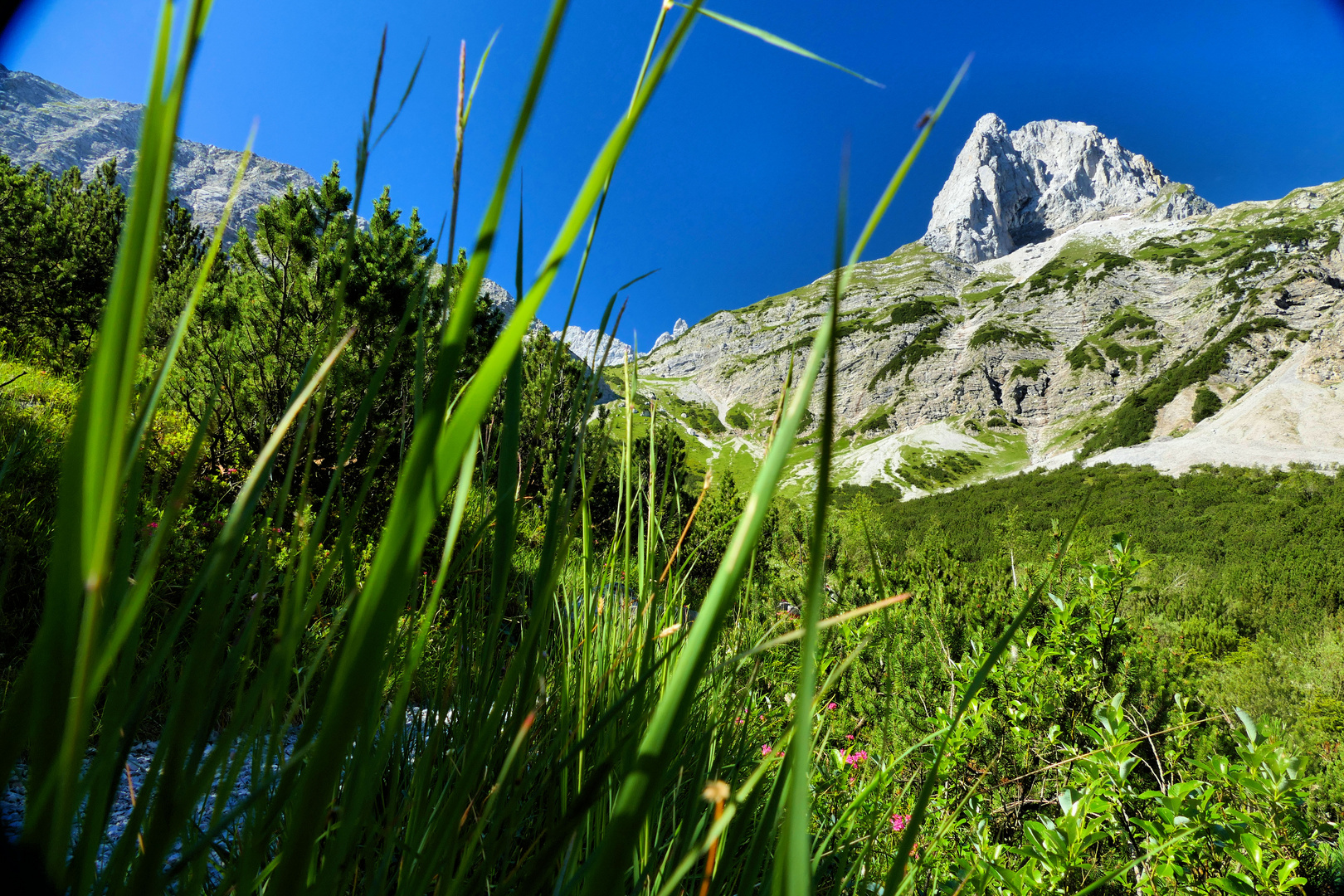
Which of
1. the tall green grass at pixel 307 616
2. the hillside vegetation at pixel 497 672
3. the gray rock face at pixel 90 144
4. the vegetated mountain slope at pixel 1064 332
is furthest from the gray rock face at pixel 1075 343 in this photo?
the gray rock face at pixel 90 144

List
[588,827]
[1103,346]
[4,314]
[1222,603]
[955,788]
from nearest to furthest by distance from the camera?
[588,827], [955,788], [4,314], [1222,603], [1103,346]

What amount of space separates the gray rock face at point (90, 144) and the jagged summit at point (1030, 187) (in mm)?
76483

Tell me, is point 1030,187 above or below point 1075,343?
above

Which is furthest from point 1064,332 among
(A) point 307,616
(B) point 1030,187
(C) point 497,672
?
(A) point 307,616

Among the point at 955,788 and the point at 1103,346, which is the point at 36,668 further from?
the point at 1103,346

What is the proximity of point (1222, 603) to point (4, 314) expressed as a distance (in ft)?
55.6

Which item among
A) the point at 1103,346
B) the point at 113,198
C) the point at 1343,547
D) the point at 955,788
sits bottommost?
the point at 955,788

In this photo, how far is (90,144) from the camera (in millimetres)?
50750

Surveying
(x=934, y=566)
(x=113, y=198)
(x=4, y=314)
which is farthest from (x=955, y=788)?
(x=113, y=198)

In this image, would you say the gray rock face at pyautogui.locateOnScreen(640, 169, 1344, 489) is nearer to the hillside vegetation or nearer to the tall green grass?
the hillside vegetation

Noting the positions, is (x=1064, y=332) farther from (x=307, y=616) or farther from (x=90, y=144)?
(x=90, y=144)

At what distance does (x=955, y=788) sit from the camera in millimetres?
1914

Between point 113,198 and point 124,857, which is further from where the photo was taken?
point 113,198

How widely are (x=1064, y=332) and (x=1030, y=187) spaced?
144ft
